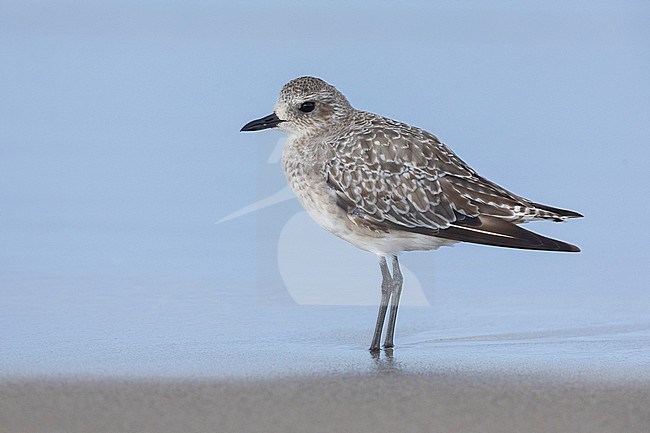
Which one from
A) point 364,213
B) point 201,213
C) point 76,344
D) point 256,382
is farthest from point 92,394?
point 201,213

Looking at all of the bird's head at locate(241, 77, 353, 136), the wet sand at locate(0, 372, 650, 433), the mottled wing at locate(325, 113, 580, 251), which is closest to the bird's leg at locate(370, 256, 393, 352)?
the mottled wing at locate(325, 113, 580, 251)

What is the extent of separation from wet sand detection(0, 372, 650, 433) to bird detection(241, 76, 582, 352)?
1.21 meters

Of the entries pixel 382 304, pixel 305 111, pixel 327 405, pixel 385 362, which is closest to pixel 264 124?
pixel 305 111

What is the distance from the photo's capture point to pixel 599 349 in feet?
21.1

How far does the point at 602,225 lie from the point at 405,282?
1848mm

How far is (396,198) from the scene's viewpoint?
23.2 ft

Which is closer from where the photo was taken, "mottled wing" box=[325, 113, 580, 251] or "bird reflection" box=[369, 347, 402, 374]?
"bird reflection" box=[369, 347, 402, 374]

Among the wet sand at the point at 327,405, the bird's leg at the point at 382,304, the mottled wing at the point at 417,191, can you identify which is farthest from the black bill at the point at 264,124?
the wet sand at the point at 327,405

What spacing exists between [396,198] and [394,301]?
538 millimetres

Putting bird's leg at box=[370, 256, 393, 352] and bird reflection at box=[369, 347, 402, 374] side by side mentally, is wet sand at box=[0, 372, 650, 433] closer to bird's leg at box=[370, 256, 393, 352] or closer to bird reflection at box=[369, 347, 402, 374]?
bird reflection at box=[369, 347, 402, 374]

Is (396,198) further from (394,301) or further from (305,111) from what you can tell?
(305,111)

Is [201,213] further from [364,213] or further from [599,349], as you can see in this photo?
[599,349]

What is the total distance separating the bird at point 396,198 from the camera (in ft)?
22.7

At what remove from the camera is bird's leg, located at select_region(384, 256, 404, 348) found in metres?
6.82
